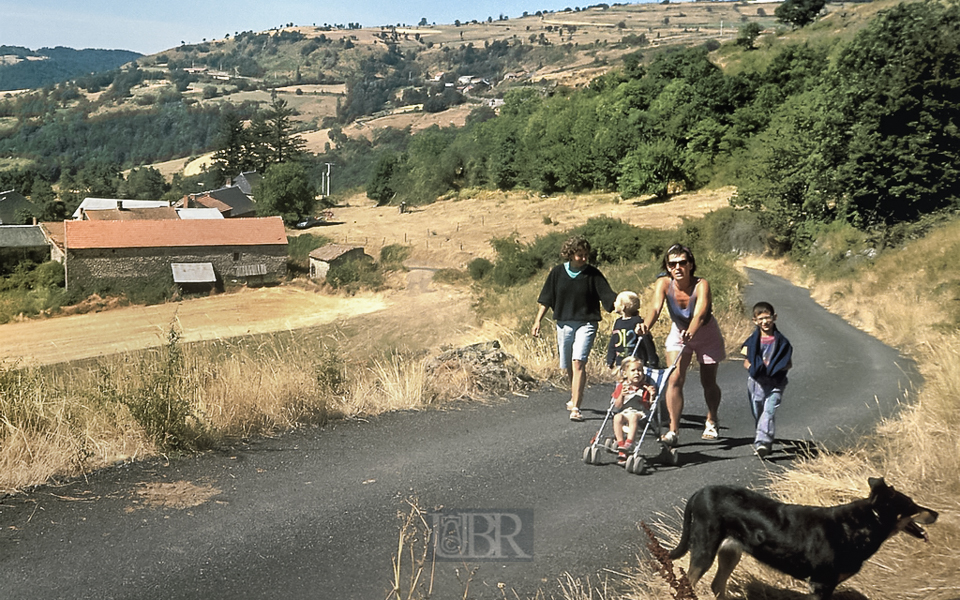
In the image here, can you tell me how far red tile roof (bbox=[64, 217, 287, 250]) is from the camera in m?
53.2

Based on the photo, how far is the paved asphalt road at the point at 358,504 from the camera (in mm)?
4082

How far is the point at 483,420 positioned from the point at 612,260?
25.6m

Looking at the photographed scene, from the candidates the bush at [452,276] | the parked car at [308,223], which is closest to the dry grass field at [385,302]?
the bush at [452,276]

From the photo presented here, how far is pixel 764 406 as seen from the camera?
20.7ft

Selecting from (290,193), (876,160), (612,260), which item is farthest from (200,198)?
(876,160)

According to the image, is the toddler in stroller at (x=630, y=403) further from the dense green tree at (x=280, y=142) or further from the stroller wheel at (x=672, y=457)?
the dense green tree at (x=280, y=142)

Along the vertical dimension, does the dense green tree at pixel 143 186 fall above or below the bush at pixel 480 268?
below

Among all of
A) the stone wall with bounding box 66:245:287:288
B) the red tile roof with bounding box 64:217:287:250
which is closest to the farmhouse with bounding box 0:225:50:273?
the red tile roof with bounding box 64:217:287:250

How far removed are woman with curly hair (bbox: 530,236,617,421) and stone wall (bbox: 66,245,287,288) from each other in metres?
51.7

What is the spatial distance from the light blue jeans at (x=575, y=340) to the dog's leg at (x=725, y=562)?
12.2 feet

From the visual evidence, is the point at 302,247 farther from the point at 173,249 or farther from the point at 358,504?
the point at 358,504

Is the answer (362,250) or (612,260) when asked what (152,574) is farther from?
(362,250)

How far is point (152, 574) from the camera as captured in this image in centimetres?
410

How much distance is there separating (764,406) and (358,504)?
137 inches
